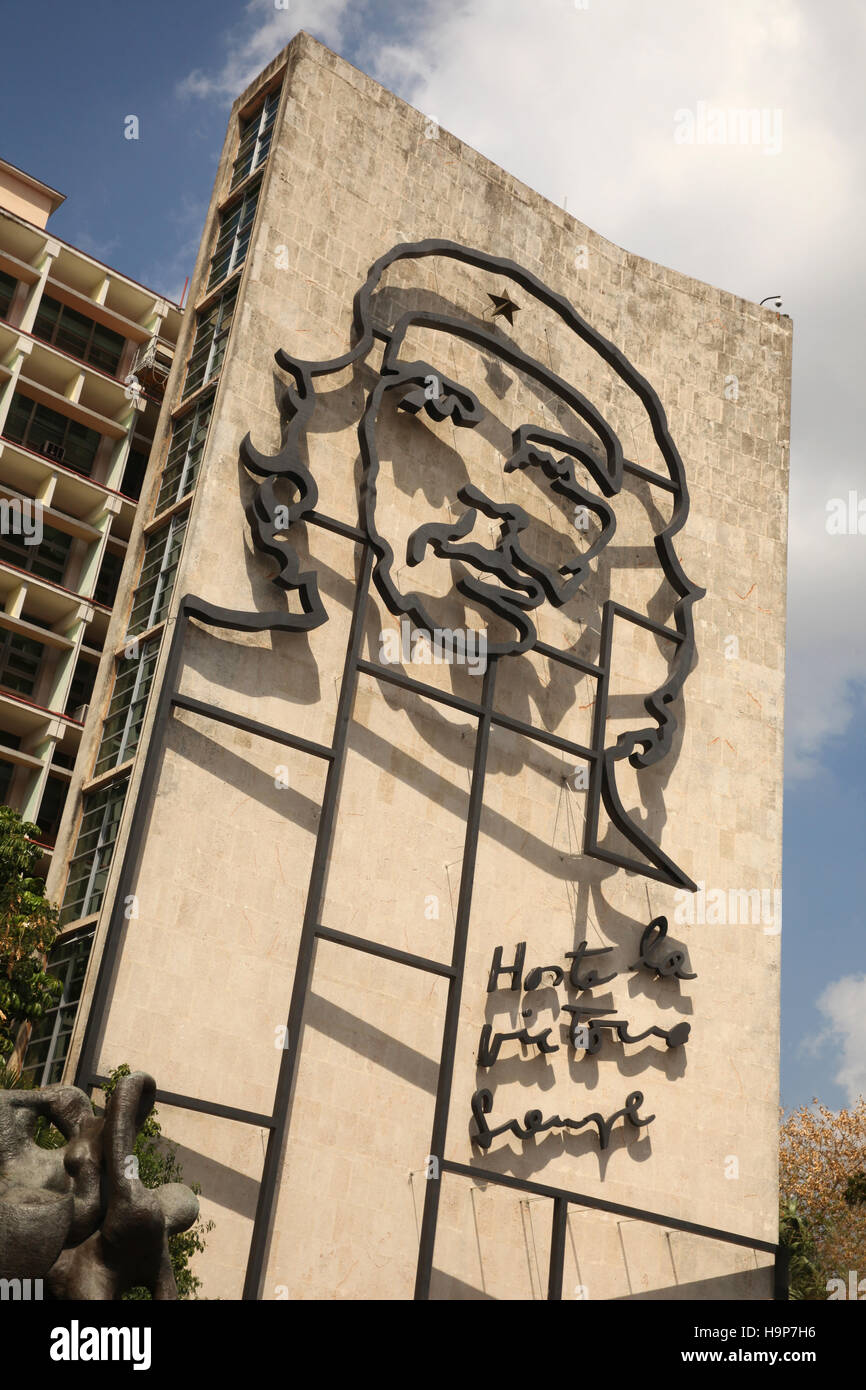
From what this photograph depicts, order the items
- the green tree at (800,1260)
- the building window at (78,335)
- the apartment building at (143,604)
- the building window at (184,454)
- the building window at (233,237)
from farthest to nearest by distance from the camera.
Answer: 1. the building window at (78,335)
2. the green tree at (800,1260)
3. the building window at (233,237)
4. the building window at (184,454)
5. the apartment building at (143,604)

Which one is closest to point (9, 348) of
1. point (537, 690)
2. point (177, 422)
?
point (177, 422)

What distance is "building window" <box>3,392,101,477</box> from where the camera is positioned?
36.6m

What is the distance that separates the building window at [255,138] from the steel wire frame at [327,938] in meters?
8.97

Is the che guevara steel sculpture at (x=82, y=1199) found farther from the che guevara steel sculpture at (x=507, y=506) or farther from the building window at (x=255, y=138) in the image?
the building window at (x=255, y=138)

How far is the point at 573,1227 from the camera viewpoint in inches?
926

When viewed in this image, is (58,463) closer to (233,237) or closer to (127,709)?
(233,237)

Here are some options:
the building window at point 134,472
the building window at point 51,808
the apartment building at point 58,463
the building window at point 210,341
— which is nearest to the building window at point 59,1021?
the apartment building at point 58,463

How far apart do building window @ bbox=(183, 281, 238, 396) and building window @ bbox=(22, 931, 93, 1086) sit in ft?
35.0

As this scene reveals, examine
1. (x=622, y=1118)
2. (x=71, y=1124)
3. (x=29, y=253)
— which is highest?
(x=29, y=253)

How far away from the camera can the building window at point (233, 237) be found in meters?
27.3

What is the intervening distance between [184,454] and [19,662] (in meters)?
10.5

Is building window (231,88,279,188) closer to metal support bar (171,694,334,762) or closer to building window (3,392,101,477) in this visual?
building window (3,392,101,477)

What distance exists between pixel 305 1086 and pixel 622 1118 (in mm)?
6304
